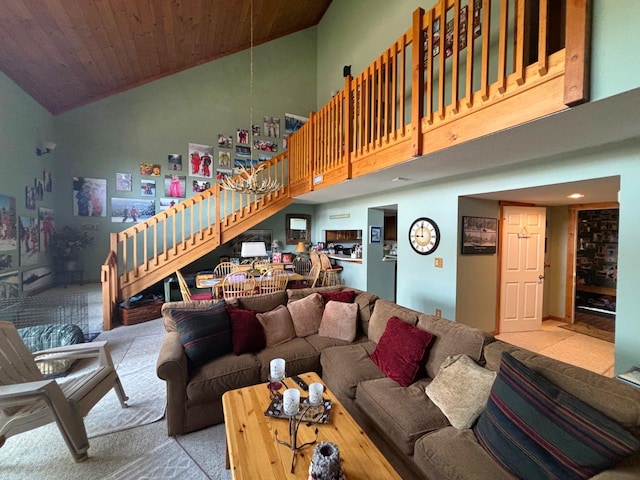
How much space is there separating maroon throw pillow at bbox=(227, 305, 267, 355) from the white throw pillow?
1.40 meters

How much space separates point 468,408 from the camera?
1.52 meters

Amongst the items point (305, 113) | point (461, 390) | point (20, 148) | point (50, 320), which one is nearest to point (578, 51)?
point (461, 390)

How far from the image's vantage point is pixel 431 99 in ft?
7.56

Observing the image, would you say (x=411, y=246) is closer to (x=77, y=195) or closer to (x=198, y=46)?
(x=198, y=46)

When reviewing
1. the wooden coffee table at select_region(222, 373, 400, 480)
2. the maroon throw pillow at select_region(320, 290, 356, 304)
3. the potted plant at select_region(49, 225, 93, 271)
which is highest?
the potted plant at select_region(49, 225, 93, 271)

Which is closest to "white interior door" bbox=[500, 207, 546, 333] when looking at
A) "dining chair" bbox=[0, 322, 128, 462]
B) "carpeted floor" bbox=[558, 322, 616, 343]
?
"carpeted floor" bbox=[558, 322, 616, 343]

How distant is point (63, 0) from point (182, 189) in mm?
3298

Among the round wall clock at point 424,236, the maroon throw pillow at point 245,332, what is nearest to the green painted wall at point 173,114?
the round wall clock at point 424,236

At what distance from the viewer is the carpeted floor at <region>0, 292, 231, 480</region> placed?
1.64 metres

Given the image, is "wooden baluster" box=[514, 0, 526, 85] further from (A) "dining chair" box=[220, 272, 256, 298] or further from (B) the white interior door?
(A) "dining chair" box=[220, 272, 256, 298]

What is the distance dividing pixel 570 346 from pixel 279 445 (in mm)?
4252

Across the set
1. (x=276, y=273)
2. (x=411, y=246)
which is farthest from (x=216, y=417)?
(x=411, y=246)

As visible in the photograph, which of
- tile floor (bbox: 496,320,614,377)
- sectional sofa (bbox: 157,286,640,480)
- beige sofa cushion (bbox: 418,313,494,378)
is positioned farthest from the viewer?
tile floor (bbox: 496,320,614,377)

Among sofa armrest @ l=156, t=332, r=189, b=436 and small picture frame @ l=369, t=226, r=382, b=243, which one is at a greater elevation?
small picture frame @ l=369, t=226, r=382, b=243
